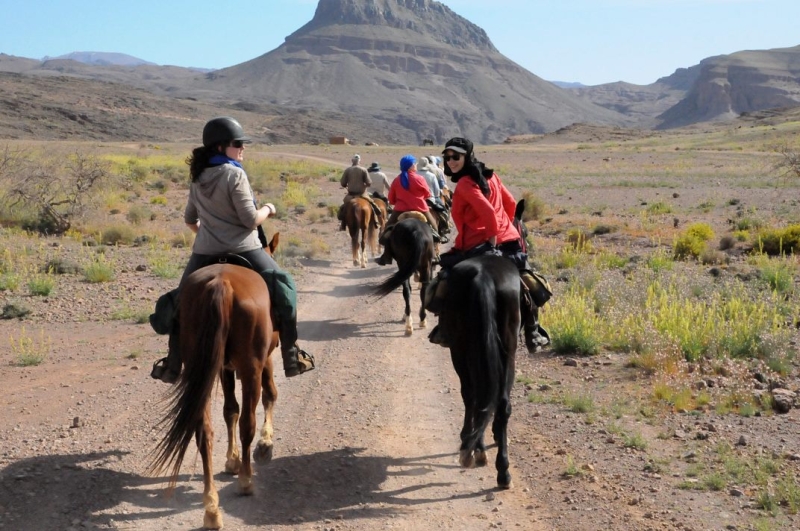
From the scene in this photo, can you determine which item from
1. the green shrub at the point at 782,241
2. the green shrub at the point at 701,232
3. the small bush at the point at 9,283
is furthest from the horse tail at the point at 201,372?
the green shrub at the point at 701,232

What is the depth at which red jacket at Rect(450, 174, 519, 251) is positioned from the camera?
7.10 m

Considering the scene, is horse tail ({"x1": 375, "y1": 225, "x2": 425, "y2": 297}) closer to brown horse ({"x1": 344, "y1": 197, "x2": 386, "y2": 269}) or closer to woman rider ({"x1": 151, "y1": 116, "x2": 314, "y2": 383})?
woman rider ({"x1": 151, "y1": 116, "x2": 314, "y2": 383})

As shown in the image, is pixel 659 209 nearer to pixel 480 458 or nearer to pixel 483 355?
pixel 480 458

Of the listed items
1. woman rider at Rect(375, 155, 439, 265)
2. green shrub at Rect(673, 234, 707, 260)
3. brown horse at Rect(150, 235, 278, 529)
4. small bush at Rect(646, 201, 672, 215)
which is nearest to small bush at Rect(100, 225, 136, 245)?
woman rider at Rect(375, 155, 439, 265)

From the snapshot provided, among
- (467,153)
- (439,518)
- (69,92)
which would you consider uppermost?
(69,92)

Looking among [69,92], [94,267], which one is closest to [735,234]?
[94,267]

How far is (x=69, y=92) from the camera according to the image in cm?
12412

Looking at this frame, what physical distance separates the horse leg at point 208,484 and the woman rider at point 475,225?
2113mm

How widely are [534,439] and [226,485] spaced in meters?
2.76

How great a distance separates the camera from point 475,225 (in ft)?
23.7

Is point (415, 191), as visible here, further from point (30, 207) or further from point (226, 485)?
point (30, 207)

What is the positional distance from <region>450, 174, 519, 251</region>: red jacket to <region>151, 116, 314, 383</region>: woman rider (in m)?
1.59

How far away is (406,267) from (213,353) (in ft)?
14.2

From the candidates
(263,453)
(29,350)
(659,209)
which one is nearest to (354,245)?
(29,350)
